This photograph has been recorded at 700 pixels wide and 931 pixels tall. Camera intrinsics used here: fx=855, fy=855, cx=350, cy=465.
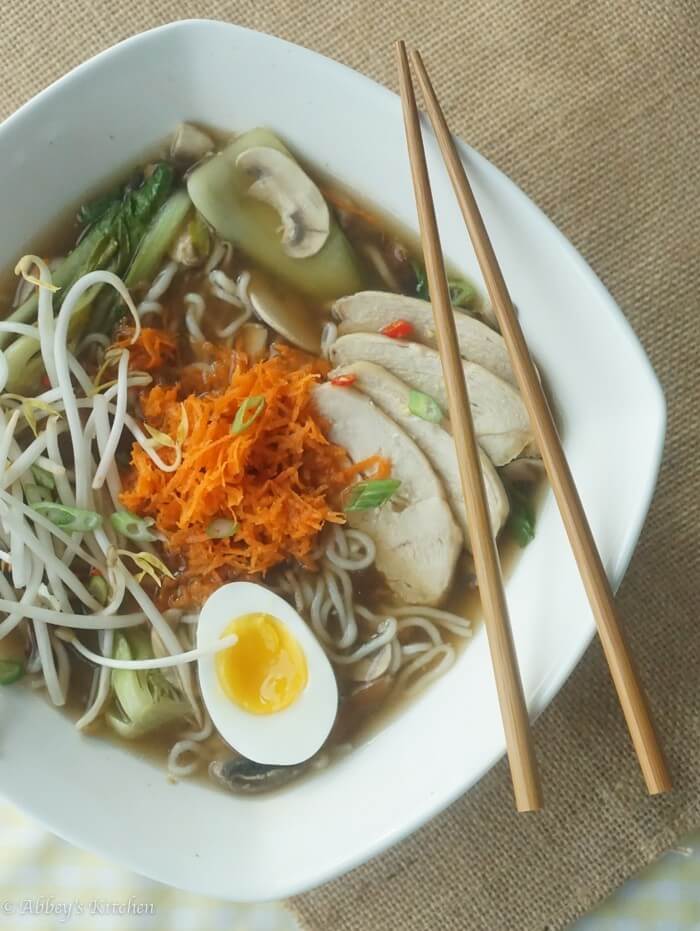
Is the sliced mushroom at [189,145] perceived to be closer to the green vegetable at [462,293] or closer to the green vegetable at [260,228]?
the green vegetable at [260,228]

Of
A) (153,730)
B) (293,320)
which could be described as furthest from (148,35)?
(153,730)

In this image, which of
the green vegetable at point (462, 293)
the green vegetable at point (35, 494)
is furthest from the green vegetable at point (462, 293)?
the green vegetable at point (35, 494)

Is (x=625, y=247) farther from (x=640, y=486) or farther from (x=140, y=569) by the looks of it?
(x=140, y=569)

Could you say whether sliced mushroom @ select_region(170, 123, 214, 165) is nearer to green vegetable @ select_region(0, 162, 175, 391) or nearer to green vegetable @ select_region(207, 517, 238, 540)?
green vegetable @ select_region(0, 162, 175, 391)

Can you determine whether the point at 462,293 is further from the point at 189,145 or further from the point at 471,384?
the point at 189,145

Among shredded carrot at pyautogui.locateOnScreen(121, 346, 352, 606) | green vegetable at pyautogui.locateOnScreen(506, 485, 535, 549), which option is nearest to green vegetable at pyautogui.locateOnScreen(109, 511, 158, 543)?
shredded carrot at pyautogui.locateOnScreen(121, 346, 352, 606)
